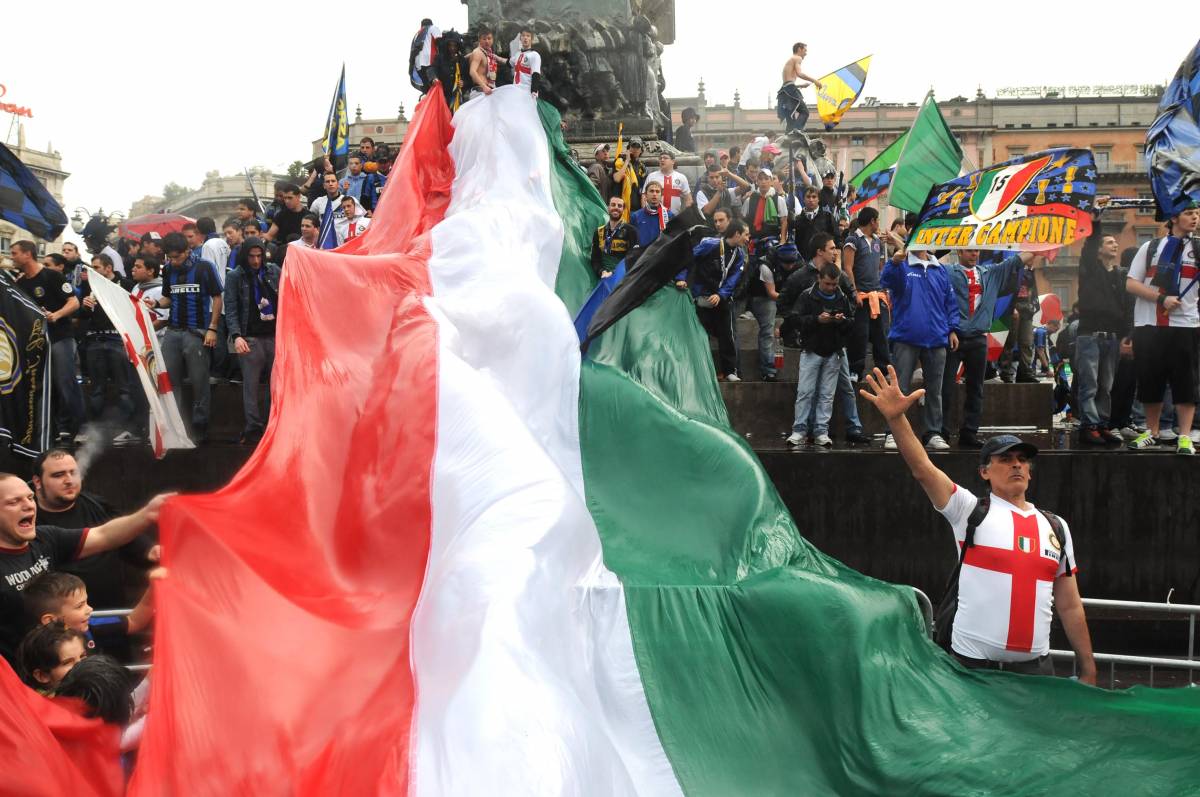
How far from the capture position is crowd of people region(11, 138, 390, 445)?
38.1 ft

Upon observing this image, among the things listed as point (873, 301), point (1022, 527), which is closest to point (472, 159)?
point (873, 301)

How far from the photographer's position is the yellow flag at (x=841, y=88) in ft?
60.8

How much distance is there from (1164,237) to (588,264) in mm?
4557

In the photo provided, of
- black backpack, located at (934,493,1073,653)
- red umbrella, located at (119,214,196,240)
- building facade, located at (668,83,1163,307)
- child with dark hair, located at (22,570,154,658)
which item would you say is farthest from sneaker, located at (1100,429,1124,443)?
building facade, located at (668,83,1163,307)

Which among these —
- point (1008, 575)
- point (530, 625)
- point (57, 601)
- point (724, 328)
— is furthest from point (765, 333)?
point (57, 601)

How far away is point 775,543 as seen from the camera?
6.62 metres

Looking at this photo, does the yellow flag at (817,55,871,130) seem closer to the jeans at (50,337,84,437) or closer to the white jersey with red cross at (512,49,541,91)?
the white jersey with red cross at (512,49,541,91)

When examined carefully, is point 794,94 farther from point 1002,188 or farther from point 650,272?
point 650,272

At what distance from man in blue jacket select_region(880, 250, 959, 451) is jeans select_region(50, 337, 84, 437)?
678cm

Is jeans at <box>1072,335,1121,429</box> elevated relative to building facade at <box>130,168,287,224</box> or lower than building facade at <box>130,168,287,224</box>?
lower

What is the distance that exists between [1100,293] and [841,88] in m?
7.75

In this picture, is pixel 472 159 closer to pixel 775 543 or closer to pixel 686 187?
pixel 686 187

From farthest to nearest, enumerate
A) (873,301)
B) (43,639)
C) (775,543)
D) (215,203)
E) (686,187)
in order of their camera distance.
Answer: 1. (215,203)
2. (686,187)
3. (873,301)
4. (775,543)
5. (43,639)

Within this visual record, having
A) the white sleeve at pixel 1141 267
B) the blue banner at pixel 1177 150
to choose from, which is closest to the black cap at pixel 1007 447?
the blue banner at pixel 1177 150
